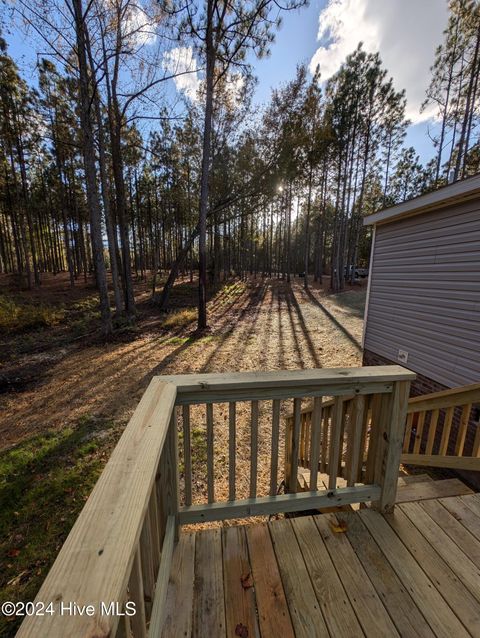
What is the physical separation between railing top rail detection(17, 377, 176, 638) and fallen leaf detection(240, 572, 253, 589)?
0.99 metres

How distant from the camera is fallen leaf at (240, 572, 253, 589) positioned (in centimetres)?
135

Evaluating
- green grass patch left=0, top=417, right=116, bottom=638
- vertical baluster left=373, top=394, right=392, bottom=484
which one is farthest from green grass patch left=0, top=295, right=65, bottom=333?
vertical baluster left=373, top=394, right=392, bottom=484

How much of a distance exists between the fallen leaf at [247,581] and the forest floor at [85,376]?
166 cm

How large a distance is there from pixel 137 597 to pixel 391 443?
153cm

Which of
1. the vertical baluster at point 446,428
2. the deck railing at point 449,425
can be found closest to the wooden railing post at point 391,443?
the deck railing at point 449,425

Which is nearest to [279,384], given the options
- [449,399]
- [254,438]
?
[254,438]

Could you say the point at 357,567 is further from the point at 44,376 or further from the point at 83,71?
the point at 83,71

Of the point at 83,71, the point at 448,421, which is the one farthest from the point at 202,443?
the point at 83,71

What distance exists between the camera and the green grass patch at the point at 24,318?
344 inches

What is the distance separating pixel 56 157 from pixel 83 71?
10783 mm

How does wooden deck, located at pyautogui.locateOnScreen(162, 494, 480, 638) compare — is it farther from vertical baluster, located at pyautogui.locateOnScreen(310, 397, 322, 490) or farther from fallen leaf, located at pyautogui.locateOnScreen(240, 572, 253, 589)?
vertical baluster, located at pyautogui.locateOnScreen(310, 397, 322, 490)

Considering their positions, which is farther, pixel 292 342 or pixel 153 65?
pixel 292 342

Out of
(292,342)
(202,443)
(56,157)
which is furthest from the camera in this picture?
(56,157)

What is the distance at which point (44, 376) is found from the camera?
5758mm
